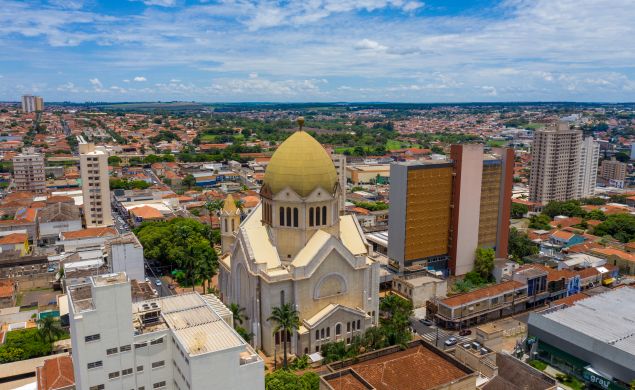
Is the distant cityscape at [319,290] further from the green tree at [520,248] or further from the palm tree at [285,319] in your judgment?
the green tree at [520,248]

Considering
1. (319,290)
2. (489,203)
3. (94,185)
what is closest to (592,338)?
(319,290)

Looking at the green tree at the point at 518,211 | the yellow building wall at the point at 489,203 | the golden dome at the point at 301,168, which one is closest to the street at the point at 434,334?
the golden dome at the point at 301,168

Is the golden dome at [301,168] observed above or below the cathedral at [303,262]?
above

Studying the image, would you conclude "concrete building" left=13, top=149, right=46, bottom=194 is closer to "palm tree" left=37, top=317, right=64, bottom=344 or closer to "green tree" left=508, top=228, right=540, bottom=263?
"palm tree" left=37, top=317, right=64, bottom=344

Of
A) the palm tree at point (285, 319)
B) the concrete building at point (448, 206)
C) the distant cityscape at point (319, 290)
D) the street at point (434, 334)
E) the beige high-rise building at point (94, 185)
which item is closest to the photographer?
the distant cityscape at point (319, 290)

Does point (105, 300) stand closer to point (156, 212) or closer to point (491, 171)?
point (491, 171)

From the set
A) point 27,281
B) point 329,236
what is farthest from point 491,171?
point 27,281

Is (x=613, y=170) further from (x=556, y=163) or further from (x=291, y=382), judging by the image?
(x=291, y=382)
